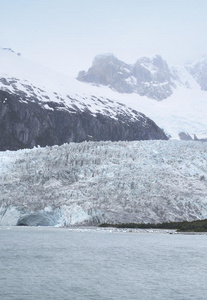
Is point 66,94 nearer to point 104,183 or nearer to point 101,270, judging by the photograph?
point 104,183

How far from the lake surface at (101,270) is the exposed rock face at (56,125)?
94.7 meters

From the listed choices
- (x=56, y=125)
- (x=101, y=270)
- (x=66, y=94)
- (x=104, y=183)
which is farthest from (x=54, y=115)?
(x=101, y=270)

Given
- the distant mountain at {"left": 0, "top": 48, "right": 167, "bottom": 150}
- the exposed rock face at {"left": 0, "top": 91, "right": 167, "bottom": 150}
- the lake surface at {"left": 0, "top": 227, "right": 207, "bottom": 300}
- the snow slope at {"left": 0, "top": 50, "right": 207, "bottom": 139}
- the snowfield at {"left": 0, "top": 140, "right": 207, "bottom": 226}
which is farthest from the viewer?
the snow slope at {"left": 0, "top": 50, "right": 207, "bottom": 139}

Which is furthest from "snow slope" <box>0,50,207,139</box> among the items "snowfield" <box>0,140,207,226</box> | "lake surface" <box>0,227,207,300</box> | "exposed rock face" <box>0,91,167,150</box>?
"lake surface" <box>0,227,207,300</box>

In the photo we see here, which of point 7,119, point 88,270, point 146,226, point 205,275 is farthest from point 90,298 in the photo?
point 7,119

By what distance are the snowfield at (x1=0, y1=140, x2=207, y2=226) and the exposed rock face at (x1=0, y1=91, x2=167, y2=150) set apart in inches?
2587

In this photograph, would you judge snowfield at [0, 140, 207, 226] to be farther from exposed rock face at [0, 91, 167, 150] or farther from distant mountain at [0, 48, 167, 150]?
distant mountain at [0, 48, 167, 150]

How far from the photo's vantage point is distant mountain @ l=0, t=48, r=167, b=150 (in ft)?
443

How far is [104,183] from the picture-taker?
54.6m

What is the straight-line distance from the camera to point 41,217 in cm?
5156

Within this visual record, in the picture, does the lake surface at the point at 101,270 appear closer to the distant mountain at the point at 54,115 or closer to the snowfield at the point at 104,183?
the snowfield at the point at 104,183

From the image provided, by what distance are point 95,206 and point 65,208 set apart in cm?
317

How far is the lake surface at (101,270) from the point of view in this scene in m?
16.9

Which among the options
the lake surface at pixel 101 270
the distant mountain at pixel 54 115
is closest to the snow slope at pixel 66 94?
the distant mountain at pixel 54 115
